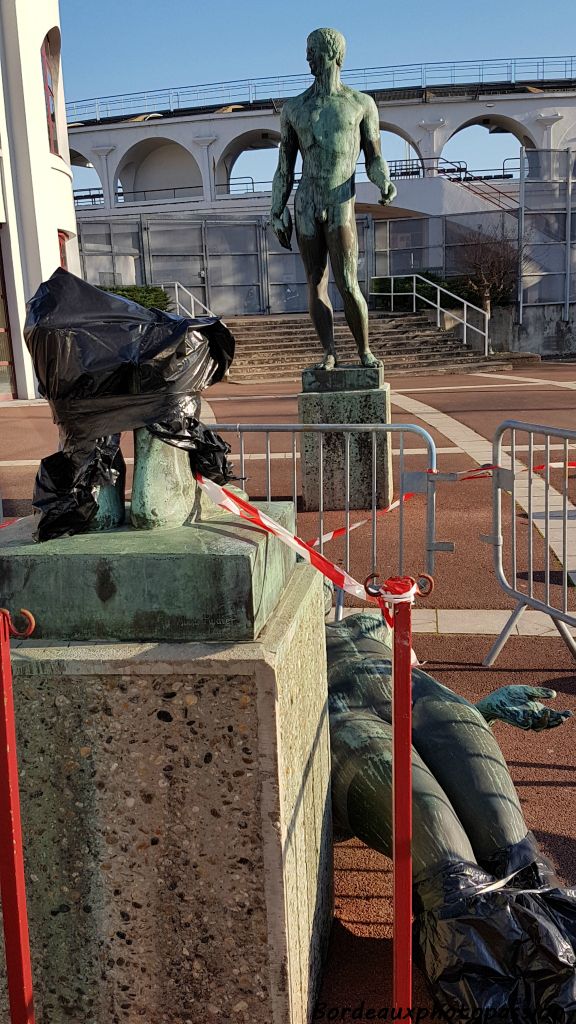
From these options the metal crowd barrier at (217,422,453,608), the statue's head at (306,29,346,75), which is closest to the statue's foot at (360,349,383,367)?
the metal crowd barrier at (217,422,453,608)

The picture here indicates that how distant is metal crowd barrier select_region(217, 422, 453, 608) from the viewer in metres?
5.27

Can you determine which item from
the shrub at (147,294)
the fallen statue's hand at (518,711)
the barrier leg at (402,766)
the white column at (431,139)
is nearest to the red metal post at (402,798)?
the barrier leg at (402,766)

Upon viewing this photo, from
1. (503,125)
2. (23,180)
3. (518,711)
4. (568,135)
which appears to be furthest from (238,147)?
(518,711)

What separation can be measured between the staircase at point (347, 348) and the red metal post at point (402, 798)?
62.8 ft

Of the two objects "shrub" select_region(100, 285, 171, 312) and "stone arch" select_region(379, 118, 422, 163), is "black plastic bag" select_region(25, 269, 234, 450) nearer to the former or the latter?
"shrub" select_region(100, 285, 171, 312)

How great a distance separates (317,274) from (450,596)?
3366 mm


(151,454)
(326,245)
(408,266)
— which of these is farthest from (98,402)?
(408,266)

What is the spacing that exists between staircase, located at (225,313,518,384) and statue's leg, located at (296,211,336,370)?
1294cm

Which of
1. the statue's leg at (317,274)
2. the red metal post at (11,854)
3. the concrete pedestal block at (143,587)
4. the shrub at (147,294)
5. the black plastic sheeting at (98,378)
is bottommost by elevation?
the red metal post at (11,854)

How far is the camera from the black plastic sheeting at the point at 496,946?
6.78ft

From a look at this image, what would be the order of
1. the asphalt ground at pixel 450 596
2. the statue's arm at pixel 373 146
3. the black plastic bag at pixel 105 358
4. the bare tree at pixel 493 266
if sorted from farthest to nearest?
the bare tree at pixel 493 266 → the statue's arm at pixel 373 146 → the asphalt ground at pixel 450 596 → the black plastic bag at pixel 105 358

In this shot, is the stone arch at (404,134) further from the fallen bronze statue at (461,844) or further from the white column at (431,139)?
the fallen bronze statue at (461,844)

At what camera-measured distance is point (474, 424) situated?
485 inches

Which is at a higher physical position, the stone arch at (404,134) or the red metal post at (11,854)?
the stone arch at (404,134)
